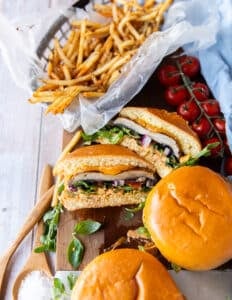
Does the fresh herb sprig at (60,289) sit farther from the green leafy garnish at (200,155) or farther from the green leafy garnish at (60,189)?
the green leafy garnish at (200,155)

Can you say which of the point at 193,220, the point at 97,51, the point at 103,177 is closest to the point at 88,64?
the point at 97,51

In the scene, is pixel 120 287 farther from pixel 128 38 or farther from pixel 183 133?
pixel 128 38

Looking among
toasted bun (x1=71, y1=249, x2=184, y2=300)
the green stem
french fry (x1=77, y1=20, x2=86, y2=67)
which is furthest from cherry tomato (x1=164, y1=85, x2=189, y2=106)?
toasted bun (x1=71, y1=249, x2=184, y2=300)

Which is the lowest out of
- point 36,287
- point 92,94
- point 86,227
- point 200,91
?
point 36,287

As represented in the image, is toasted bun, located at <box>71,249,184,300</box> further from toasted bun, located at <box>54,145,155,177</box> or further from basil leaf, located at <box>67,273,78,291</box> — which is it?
toasted bun, located at <box>54,145,155,177</box>

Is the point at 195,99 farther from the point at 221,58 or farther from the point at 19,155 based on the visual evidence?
the point at 19,155

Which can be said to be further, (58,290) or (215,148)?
(215,148)

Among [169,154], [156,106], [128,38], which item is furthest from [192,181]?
[128,38]

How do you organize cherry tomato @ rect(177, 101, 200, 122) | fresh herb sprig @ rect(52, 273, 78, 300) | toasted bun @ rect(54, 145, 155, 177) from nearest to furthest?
fresh herb sprig @ rect(52, 273, 78, 300)
toasted bun @ rect(54, 145, 155, 177)
cherry tomato @ rect(177, 101, 200, 122)
